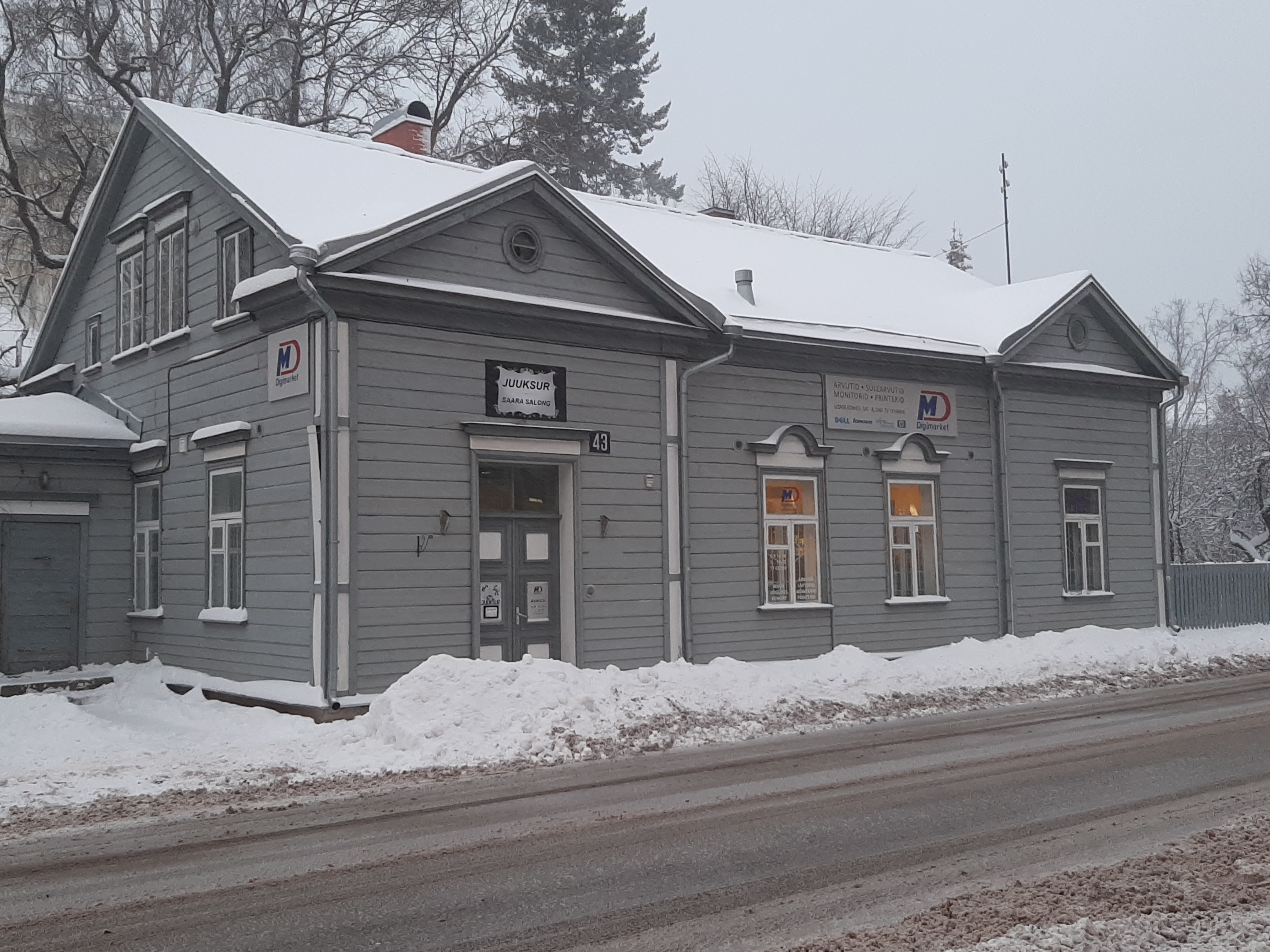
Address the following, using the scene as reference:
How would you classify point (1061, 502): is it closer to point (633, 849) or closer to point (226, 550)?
point (226, 550)

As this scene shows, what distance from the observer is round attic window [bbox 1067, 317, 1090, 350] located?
22.0m

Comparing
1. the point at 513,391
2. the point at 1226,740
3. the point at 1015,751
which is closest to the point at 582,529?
the point at 513,391

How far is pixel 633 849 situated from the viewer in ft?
25.3

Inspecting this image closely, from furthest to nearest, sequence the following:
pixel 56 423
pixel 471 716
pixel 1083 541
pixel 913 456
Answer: pixel 1083 541 → pixel 913 456 → pixel 56 423 → pixel 471 716

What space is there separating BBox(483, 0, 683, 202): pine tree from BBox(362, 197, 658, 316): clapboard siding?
22.1 m

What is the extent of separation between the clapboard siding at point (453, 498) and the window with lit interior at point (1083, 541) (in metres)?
8.67

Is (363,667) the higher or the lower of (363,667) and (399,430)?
the lower

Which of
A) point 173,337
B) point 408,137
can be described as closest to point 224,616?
point 173,337

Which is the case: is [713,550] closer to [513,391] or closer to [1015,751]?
[513,391]

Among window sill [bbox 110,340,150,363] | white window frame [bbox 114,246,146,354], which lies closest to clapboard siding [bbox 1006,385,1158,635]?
window sill [bbox 110,340,150,363]

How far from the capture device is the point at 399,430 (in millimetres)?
14375

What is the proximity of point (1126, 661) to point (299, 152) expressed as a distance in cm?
1389

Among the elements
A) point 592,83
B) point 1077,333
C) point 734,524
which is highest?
point 592,83

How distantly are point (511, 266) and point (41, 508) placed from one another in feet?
24.2
